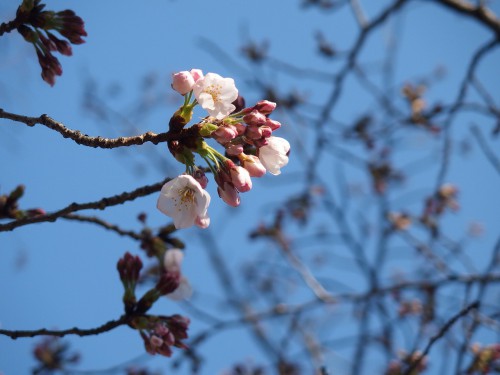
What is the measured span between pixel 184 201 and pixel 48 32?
3.29ft

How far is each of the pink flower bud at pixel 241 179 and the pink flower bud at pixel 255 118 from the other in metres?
0.16

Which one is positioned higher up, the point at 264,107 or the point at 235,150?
the point at 264,107

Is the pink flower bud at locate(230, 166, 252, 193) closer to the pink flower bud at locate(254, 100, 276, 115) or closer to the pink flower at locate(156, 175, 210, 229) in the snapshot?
the pink flower at locate(156, 175, 210, 229)

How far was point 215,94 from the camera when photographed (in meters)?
1.55

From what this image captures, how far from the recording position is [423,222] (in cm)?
507

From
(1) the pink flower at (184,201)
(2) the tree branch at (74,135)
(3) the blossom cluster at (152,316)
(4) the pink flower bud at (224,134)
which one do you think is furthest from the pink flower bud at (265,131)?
(3) the blossom cluster at (152,316)

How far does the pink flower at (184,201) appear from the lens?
1.47 meters

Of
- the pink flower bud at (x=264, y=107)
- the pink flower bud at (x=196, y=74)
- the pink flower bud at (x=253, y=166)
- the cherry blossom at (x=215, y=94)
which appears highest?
the pink flower bud at (x=196, y=74)

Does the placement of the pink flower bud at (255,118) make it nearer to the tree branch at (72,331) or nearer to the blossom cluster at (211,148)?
the blossom cluster at (211,148)

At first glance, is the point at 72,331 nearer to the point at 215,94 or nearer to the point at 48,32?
the point at 215,94

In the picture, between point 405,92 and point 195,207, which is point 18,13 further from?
point 405,92

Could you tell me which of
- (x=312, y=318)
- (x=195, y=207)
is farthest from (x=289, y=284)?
(x=195, y=207)

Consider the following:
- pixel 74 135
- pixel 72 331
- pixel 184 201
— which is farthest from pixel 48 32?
pixel 72 331

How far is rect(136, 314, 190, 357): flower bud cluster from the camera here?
176 cm
